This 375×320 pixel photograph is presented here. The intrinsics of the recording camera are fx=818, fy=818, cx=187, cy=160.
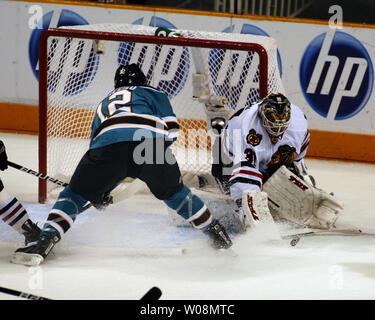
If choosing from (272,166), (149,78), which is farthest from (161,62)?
(272,166)

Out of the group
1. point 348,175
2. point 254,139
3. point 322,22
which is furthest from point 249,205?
point 322,22

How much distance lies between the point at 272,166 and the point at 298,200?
0.24m

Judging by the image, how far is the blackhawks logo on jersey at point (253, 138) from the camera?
159 inches

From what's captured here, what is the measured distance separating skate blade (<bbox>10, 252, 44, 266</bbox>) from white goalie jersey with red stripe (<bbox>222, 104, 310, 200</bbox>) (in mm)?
1055

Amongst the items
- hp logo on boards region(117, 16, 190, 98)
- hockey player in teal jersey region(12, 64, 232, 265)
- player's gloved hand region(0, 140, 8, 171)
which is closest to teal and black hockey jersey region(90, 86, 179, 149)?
hockey player in teal jersey region(12, 64, 232, 265)

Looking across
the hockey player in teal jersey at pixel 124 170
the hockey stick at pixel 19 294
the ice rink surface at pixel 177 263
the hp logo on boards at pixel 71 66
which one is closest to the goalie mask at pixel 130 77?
the hockey player in teal jersey at pixel 124 170

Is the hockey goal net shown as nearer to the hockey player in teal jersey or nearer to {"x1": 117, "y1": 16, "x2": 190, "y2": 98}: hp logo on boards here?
{"x1": 117, "y1": 16, "x2": 190, "y2": 98}: hp logo on boards

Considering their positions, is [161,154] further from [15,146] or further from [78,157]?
[15,146]

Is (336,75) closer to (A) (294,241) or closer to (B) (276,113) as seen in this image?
(B) (276,113)

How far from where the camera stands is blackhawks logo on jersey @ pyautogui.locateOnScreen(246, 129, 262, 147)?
4.04 m

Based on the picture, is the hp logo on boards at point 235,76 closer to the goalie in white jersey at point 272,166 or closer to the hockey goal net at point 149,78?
the hockey goal net at point 149,78

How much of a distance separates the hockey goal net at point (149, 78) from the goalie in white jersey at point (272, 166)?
0.28 m

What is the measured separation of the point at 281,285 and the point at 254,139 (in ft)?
3.06

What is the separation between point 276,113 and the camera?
12.9ft
